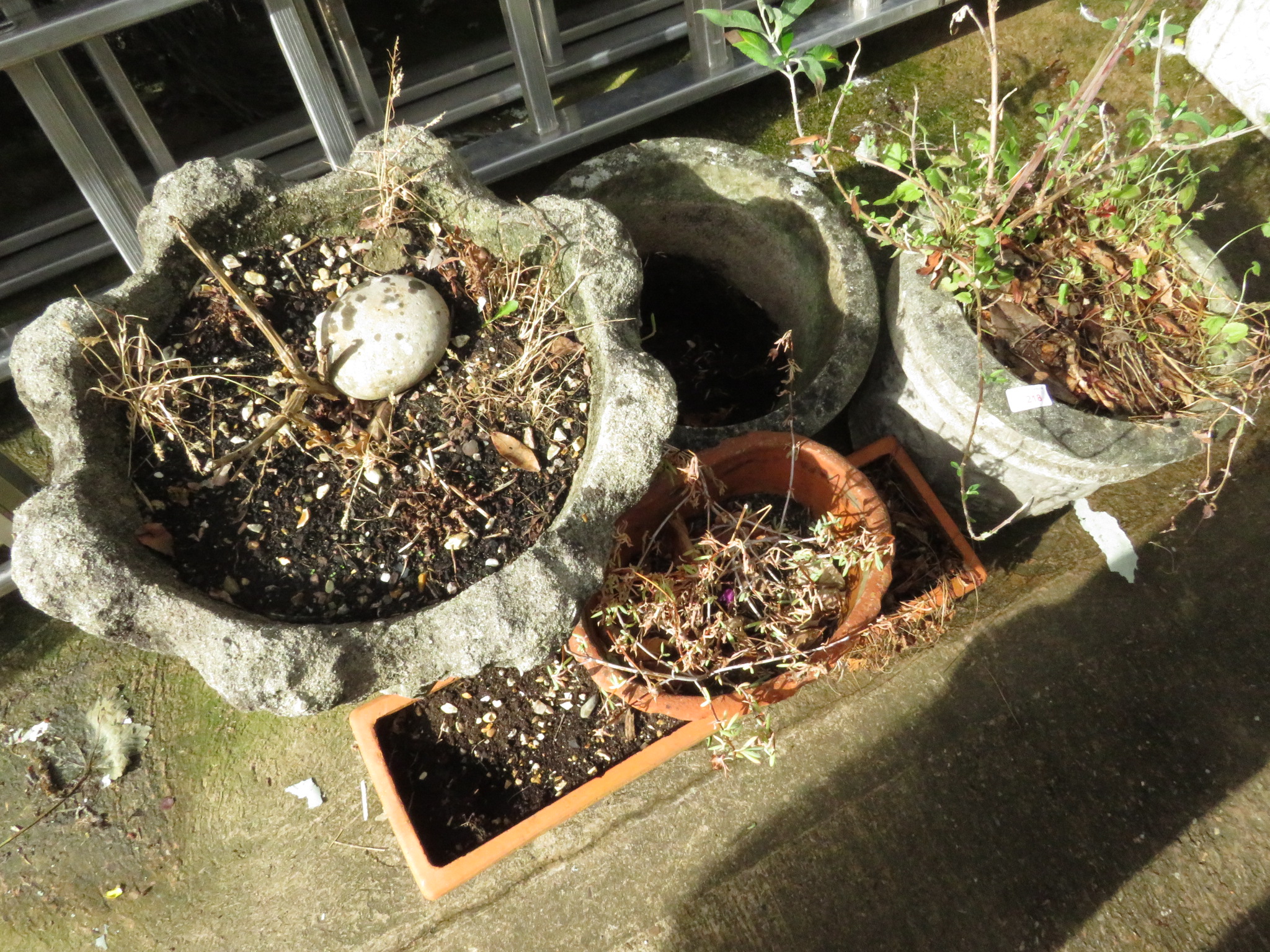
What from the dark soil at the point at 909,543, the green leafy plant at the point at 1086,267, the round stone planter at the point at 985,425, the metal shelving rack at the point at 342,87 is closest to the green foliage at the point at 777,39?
the green leafy plant at the point at 1086,267

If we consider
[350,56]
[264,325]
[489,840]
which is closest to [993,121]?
[264,325]

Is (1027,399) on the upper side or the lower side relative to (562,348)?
lower

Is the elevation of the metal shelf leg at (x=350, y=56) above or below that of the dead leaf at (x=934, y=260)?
above

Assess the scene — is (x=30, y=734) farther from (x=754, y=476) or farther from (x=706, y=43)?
(x=706, y=43)

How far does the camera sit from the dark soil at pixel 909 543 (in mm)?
2039

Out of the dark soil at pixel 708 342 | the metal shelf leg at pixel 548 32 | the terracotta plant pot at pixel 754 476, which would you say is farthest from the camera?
the metal shelf leg at pixel 548 32

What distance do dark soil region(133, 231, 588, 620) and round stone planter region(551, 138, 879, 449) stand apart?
0.49m

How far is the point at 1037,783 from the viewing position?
6.90 ft

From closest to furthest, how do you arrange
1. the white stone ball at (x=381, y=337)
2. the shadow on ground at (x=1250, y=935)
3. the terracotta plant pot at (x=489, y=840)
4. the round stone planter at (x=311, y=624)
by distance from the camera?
the round stone planter at (x=311, y=624) → the white stone ball at (x=381, y=337) → the terracotta plant pot at (x=489, y=840) → the shadow on ground at (x=1250, y=935)

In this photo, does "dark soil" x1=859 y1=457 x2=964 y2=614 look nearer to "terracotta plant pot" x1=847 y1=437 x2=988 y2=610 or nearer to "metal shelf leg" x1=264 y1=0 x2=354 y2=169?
"terracotta plant pot" x1=847 y1=437 x2=988 y2=610

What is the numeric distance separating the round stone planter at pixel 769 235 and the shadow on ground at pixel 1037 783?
97 centimetres

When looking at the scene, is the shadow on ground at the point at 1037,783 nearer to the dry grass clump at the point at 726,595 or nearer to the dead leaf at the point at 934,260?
the dry grass clump at the point at 726,595

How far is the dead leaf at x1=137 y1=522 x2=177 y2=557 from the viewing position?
1316 millimetres

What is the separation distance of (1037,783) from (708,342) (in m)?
1.51
